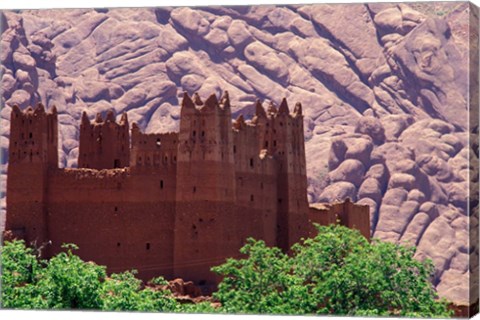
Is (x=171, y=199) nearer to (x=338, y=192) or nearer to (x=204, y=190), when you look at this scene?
(x=204, y=190)

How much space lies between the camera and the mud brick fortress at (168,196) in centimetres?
10394

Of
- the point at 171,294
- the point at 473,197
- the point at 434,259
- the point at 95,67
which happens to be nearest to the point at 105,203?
the point at 171,294

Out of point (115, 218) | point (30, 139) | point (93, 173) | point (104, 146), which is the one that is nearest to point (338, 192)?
point (104, 146)

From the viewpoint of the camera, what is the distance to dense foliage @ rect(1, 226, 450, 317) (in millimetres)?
87812

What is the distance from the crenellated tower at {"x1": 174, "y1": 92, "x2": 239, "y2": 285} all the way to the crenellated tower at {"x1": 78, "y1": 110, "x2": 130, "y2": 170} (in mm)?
7850

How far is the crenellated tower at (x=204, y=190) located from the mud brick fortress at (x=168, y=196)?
0.05 m

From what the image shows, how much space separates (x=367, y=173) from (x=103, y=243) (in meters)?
65.8

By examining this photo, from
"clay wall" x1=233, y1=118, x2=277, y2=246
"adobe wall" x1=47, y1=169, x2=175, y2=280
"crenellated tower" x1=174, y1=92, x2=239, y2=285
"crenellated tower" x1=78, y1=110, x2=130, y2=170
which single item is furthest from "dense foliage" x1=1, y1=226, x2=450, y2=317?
"crenellated tower" x1=78, y1=110, x2=130, y2=170

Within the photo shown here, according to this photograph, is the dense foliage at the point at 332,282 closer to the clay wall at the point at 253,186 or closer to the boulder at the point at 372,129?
the clay wall at the point at 253,186

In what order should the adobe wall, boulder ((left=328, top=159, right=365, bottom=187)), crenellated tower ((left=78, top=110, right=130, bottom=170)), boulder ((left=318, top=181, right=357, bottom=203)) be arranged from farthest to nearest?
boulder ((left=328, top=159, right=365, bottom=187))
boulder ((left=318, top=181, right=357, bottom=203))
crenellated tower ((left=78, top=110, right=130, bottom=170))
the adobe wall

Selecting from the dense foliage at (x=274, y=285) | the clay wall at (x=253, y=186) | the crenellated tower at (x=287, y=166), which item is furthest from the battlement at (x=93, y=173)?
the crenellated tower at (x=287, y=166)

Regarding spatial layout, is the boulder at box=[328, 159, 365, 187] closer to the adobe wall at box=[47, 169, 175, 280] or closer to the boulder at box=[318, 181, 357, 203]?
the boulder at box=[318, 181, 357, 203]

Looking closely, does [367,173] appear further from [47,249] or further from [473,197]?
[473,197]

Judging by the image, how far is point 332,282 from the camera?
91000 millimetres
